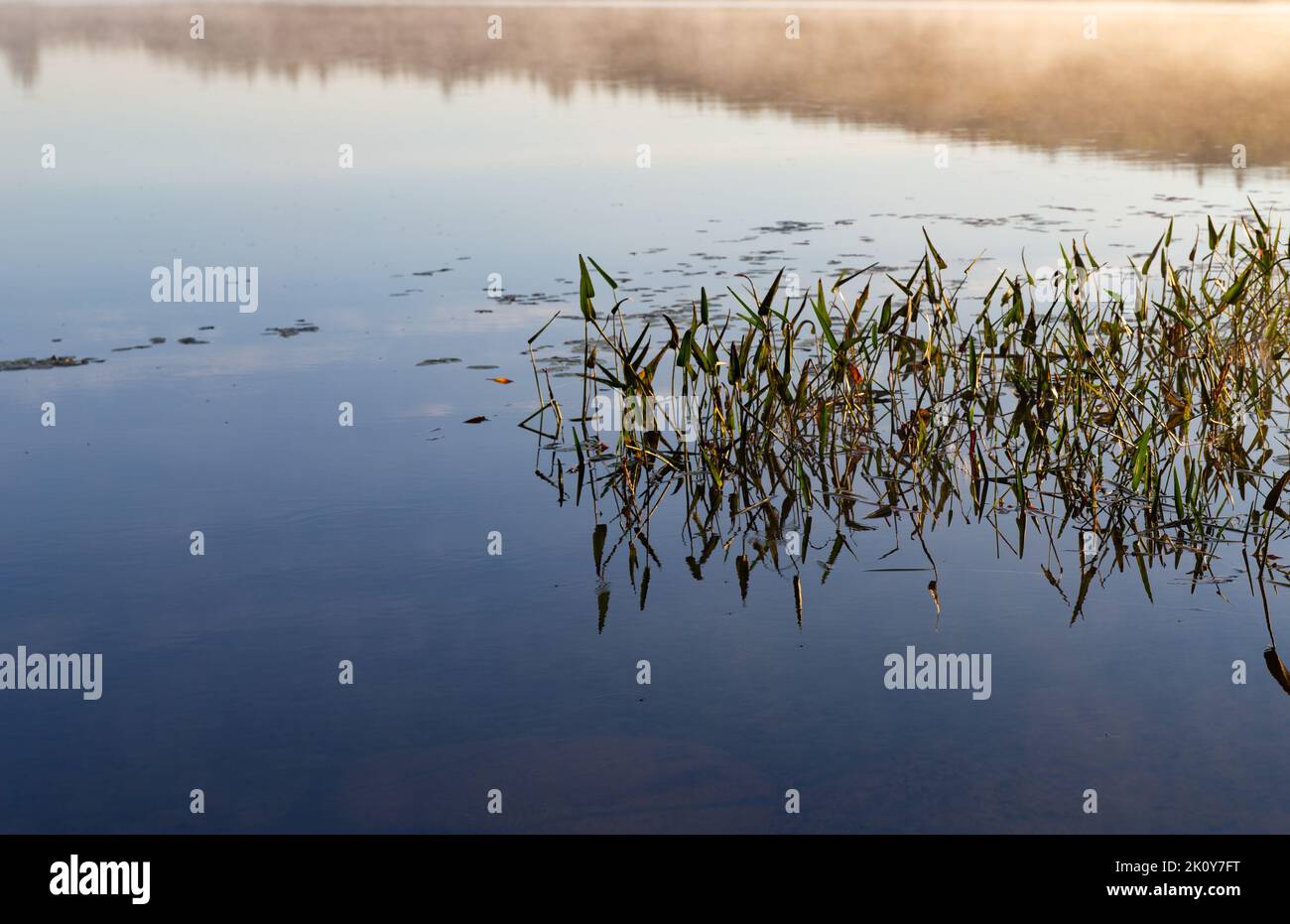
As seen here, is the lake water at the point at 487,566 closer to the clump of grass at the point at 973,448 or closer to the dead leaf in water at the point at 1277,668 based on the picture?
the dead leaf in water at the point at 1277,668

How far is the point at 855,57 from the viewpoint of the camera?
26.4 metres

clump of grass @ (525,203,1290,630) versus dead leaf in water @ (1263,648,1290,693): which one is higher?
clump of grass @ (525,203,1290,630)

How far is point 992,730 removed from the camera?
4.20 metres

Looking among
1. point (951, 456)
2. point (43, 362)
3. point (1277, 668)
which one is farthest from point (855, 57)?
point (1277, 668)

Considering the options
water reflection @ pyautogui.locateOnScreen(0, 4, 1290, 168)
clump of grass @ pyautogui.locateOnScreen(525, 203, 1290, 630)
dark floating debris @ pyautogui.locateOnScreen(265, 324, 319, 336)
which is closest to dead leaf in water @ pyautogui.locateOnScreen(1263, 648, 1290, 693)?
clump of grass @ pyautogui.locateOnScreen(525, 203, 1290, 630)

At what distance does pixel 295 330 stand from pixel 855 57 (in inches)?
767

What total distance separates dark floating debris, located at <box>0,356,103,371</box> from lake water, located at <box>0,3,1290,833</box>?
0.10m

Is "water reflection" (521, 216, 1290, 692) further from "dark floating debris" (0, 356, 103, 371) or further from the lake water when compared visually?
"dark floating debris" (0, 356, 103, 371)

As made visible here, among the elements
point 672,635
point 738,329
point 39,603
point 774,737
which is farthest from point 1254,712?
point 738,329

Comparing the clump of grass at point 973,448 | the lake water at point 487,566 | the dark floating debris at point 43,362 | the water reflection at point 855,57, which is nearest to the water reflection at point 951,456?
the clump of grass at point 973,448

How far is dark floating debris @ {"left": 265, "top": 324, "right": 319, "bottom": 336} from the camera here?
865cm
